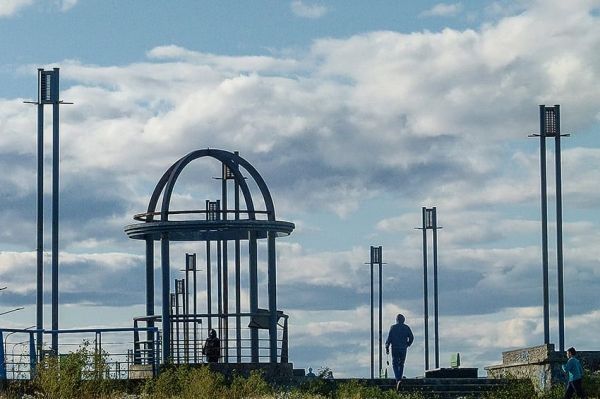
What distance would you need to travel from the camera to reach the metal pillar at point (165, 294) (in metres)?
37.5

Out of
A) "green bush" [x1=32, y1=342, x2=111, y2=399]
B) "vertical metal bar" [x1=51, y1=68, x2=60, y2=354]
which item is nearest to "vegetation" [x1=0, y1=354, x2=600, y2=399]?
"green bush" [x1=32, y1=342, x2=111, y2=399]

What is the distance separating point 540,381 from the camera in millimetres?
33781

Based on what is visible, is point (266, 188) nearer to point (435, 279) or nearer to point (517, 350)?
point (517, 350)

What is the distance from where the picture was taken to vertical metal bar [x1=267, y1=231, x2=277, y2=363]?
38.0 m

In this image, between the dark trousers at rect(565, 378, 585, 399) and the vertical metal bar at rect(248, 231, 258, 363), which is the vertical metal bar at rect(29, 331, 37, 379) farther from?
the dark trousers at rect(565, 378, 585, 399)

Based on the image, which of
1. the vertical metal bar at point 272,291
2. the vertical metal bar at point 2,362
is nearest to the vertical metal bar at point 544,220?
the vertical metal bar at point 272,291

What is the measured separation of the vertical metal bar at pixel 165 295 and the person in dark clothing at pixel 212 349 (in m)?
0.87

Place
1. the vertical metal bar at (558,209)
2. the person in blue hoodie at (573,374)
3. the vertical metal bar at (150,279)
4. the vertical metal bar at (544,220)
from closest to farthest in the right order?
the person in blue hoodie at (573,374), the vertical metal bar at (150,279), the vertical metal bar at (544,220), the vertical metal bar at (558,209)

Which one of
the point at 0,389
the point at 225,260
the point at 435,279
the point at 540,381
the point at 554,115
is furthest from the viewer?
the point at 435,279

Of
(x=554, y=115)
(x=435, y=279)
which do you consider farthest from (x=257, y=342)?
(x=435, y=279)

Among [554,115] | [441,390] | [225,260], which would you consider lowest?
[441,390]

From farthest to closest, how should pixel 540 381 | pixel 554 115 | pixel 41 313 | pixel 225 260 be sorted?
pixel 225 260, pixel 554 115, pixel 41 313, pixel 540 381

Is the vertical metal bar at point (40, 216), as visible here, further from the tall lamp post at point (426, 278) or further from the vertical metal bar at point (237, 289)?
the tall lamp post at point (426, 278)

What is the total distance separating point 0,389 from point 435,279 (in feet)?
109
